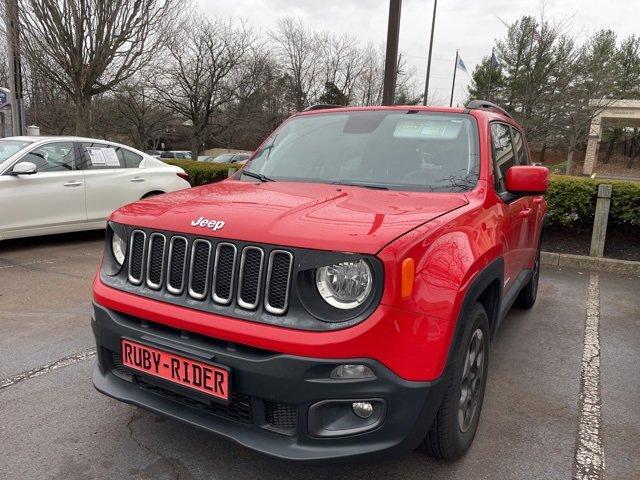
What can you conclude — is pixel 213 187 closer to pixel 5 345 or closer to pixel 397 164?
pixel 397 164

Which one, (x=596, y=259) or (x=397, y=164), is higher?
(x=397, y=164)

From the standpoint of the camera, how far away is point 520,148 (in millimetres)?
4168

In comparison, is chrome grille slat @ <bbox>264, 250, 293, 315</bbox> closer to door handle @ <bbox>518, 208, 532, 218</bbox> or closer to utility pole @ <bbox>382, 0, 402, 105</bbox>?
door handle @ <bbox>518, 208, 532, 218</bbox>

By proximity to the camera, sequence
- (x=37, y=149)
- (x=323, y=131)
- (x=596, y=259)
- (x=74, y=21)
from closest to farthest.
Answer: (x=323, y=131) < (x=37, y=149) < (x=596, y=259) < (x=74, y=21)

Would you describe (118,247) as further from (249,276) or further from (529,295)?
(529,295)

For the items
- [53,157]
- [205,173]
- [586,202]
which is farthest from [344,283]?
[205,173]

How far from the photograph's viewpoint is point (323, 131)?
11.2ft

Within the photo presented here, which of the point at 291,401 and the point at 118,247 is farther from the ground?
the point at 118,247

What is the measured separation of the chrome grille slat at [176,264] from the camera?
212 cm

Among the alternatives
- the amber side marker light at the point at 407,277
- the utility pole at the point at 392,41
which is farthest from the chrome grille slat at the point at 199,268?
the utility pole at the point at 392,41

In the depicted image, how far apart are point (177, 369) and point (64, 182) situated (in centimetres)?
534

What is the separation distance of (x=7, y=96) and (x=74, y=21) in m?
2.57

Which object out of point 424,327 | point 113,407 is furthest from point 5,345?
point 424,327

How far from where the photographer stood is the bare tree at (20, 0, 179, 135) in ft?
34.6
